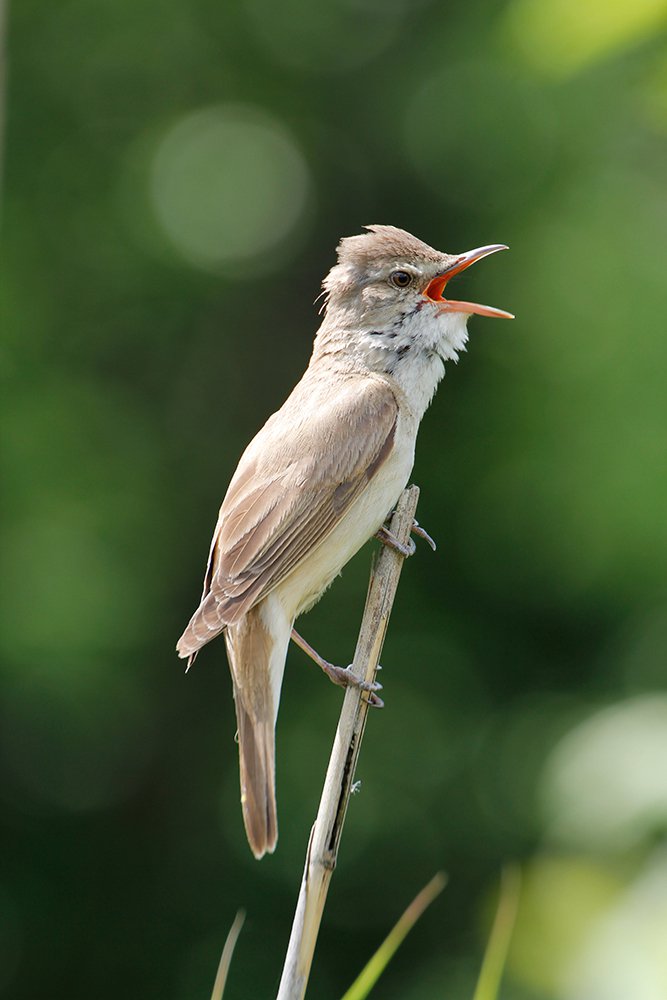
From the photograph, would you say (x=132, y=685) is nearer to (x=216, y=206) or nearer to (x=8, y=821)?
(x=8, y=821)

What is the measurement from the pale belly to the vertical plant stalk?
42 cm

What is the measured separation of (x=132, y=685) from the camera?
304 inches

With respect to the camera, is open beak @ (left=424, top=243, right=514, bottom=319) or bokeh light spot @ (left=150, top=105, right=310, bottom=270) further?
bokeh light spot @ (left=150, top=105, right=310, bottom=270)

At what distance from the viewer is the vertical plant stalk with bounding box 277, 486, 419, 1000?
2.33 m

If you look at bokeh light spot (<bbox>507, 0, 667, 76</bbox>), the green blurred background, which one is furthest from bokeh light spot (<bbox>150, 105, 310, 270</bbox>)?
bokeh light spot (<bbox>507, 0, 667, 76</bbox>)

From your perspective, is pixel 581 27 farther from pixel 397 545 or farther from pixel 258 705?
pixel 258 705

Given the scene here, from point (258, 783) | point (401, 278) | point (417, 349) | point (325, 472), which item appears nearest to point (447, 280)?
point (401, 278)

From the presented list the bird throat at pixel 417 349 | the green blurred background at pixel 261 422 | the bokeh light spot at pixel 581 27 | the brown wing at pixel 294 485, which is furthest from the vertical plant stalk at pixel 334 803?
the green blurred background at pixel 261 422

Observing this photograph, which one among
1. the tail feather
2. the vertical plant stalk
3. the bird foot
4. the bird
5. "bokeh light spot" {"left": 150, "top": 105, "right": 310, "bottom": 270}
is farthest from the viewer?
"bokeh light spot" {"left": 150, "top": 105, "right": 310, "bottom": 270}

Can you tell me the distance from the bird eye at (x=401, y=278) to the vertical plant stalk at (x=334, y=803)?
1.25m

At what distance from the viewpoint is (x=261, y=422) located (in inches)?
324

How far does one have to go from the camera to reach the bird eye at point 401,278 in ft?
12.9

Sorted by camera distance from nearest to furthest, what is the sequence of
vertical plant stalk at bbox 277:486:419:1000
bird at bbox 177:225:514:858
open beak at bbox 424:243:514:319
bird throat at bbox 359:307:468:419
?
vertical plant stalk at bbox 277:486:419:1000 → bird at bbox 177:225:514:858 → open beak at bbox 424:243:514:319 → bird throat at bbox 359:307:468:419

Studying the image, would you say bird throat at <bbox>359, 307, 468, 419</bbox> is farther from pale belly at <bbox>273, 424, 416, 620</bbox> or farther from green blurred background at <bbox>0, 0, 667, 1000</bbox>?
green blurred background at <bbox>0, 0, 667, 1000</bbox>
